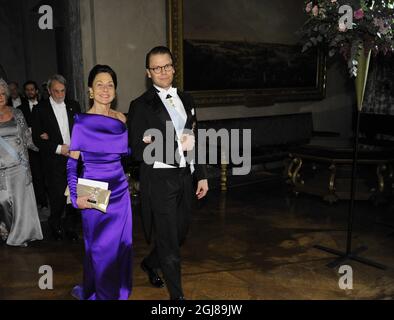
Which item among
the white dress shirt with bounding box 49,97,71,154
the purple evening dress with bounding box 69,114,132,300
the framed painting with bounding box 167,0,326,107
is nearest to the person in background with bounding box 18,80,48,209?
→ the white dress shirt with bounding box 49,97,71,154

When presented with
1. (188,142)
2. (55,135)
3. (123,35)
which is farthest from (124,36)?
(188,142)

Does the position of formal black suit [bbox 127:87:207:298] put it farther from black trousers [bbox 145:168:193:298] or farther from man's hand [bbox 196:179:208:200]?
man's hand [bbox 196:179:208:200]

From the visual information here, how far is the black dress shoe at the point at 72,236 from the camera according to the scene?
416cm

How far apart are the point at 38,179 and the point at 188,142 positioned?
356cm

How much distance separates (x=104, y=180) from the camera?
2.57 metres

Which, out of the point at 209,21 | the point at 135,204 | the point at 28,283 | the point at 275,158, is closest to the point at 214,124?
the point at 275,158

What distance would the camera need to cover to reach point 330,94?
30.5ft

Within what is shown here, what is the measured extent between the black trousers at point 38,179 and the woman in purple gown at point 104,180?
2.90 metres

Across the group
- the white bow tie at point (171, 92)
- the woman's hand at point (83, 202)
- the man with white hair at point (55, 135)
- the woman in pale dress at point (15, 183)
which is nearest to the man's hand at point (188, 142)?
the white bow tie at point (171, 92)

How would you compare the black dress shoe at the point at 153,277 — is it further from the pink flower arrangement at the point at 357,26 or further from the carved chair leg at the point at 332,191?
the carved chair leg at the point at 332,191

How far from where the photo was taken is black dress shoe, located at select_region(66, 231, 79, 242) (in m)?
4.16

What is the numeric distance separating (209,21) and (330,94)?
147 inches

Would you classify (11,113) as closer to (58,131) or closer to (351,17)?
(58,131)

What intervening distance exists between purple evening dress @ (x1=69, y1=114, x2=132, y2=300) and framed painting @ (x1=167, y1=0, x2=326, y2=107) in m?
4.34
